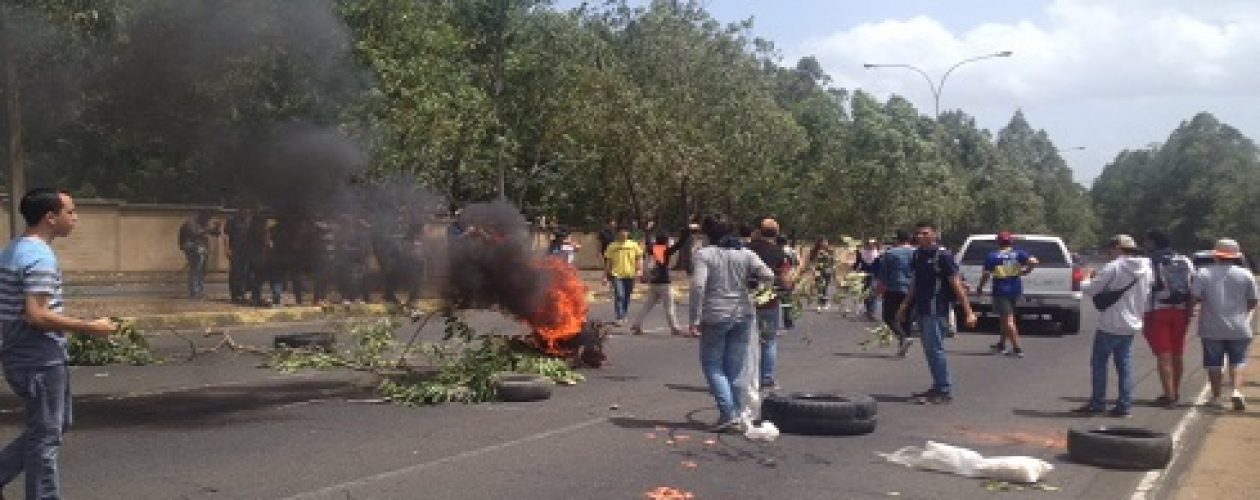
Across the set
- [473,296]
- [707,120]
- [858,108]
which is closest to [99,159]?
[473,296]

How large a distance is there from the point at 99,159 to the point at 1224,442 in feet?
71.3

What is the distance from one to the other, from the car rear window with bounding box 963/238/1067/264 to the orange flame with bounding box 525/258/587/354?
411 inches

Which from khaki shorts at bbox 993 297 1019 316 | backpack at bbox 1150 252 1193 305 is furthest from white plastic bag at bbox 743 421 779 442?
khaki shorts at bbox 993 297 1019 316

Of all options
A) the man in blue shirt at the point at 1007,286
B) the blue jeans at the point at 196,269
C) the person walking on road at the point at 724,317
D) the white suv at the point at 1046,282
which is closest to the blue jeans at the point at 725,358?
the person walking on road at the point at 724,317

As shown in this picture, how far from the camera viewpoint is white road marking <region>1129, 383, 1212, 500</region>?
7.77 meters

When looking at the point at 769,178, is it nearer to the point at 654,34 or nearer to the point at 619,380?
the point at 654,34

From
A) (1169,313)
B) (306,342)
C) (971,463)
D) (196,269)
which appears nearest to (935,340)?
(1169,313)

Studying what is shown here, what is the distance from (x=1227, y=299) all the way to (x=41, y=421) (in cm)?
1019

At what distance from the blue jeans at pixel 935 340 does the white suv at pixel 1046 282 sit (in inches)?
351

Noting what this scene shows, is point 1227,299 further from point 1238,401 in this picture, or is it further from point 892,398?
point 892,398

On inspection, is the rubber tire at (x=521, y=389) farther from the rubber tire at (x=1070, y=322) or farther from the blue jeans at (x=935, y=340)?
the rubber tire at (x=1070, y=322)

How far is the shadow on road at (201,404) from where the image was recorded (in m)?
9.30

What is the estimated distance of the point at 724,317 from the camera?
9.18 m

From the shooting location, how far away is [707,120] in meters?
37.8
